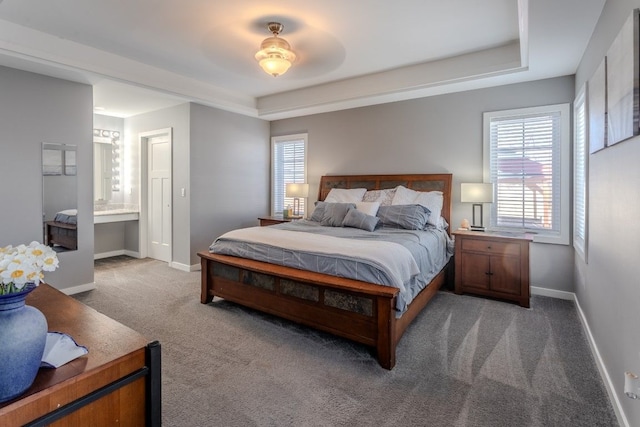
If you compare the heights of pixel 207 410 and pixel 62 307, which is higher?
pixel 62 307

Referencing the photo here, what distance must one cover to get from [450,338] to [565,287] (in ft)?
6.38

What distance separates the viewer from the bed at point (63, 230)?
3805mm

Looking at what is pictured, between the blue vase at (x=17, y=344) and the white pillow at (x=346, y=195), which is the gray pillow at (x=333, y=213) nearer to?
the white pillow at (x=346, y=195)

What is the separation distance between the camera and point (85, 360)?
1.23m

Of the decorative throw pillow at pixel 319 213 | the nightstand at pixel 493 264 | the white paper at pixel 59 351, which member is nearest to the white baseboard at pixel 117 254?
the decorative throw pillow at pixel 319 213

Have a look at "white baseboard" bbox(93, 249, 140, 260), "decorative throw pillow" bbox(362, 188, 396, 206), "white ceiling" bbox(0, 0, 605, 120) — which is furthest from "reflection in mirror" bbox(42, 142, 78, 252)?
"decorative throw pillow" bbox(362, 188, 396, 206)

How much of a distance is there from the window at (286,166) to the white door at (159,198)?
5.97ft

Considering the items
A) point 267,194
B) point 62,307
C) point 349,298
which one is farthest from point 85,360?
point 267,194

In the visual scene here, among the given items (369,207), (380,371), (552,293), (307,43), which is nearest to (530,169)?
(552,293)

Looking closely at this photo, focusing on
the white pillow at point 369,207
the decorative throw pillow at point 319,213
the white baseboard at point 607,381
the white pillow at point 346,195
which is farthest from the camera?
the white pillow at point 346,195

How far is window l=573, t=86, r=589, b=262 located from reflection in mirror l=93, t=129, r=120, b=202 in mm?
6764

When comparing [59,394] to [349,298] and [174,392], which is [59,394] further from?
[349,298]

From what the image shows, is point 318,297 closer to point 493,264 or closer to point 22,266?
point 22,266

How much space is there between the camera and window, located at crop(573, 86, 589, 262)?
3.08 metres
